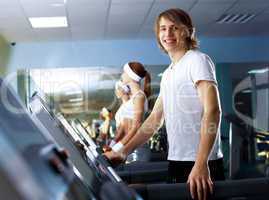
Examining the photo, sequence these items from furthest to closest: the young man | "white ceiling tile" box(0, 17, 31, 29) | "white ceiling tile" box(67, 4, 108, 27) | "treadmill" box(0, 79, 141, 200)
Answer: "white ceiling tile" box(0, 17, 31, 29), "white ceiling tile" box(67, 4, 108, 27), the young man, "treadmill" box(0, 79, 141, 200)

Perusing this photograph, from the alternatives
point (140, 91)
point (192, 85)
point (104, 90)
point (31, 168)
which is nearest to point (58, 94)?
point (104, 90)

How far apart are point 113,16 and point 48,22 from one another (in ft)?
3.12

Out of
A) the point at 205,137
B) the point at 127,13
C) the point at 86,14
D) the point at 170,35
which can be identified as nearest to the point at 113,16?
the point at 127,13

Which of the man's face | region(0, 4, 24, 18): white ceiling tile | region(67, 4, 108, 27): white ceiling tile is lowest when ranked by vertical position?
the man's face

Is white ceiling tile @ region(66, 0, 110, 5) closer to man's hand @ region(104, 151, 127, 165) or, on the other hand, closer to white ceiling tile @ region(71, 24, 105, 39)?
white ceiling tile @ region(71, 24, 105, 39)

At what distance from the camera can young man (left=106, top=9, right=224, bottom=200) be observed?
4.58ft

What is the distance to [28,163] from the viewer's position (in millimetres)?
294

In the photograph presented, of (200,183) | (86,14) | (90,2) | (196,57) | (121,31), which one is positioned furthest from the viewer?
(121,31)

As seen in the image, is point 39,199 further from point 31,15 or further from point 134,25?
point 134,25

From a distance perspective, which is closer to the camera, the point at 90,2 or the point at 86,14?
the point at 90,2

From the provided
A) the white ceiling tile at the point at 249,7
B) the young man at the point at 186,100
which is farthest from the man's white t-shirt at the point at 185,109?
the white ceiling tile at the point at 249,7

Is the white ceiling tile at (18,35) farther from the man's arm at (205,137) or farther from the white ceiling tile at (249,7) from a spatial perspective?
the man's arm at (205,137)

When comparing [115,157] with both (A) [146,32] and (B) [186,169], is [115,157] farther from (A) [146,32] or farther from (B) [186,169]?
(A) [146,32]

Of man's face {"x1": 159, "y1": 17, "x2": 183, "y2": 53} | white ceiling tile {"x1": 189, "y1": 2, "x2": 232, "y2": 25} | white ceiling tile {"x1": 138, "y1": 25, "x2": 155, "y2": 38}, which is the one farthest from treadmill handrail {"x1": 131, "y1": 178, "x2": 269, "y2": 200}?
white ceiling tile {"x1": 138, "y1": 25, "x2": 155, "y2": 38}
